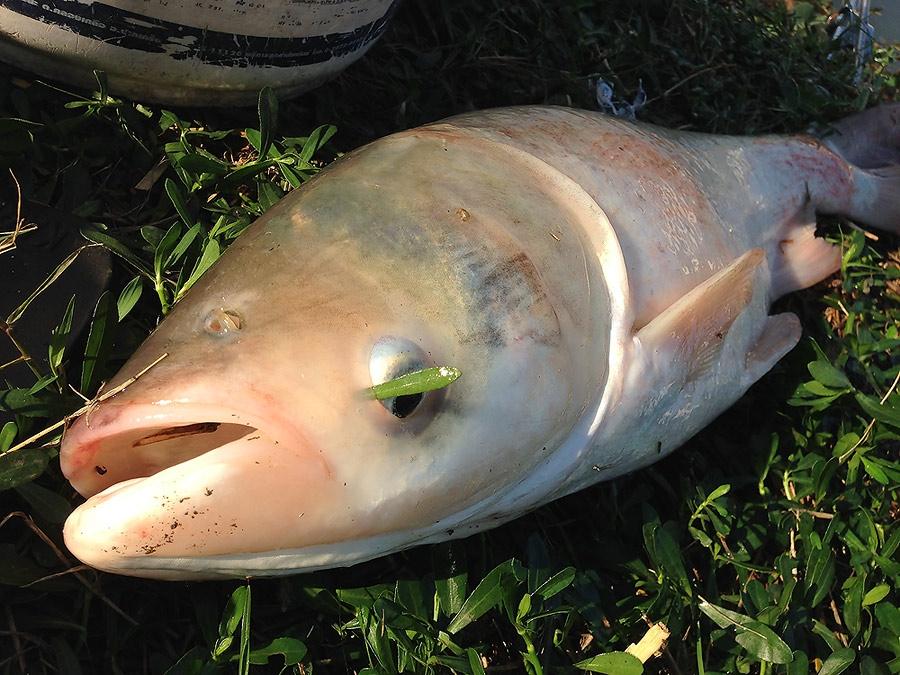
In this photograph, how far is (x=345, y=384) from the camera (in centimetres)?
151

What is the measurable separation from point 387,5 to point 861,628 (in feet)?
7.96

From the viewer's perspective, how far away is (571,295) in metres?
1.93

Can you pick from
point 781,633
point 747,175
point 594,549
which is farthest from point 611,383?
point 747,175

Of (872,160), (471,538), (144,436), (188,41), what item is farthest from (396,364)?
(872,160)

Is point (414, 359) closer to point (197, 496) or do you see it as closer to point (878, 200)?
point (197, 496)

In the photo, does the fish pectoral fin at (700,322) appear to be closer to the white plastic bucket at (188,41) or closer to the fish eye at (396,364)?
the fish eye at (396,364)

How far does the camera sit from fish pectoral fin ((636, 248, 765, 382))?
2.16 metres

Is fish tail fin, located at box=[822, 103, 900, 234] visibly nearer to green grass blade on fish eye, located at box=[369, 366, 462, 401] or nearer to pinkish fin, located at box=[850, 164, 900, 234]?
pinkish fin, located at box=[850, 164, 900, 234]

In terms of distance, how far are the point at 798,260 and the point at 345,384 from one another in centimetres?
244

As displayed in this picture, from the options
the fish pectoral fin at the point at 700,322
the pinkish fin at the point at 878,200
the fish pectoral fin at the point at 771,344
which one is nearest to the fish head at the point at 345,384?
the fish pectoral fin at the point at 700,322

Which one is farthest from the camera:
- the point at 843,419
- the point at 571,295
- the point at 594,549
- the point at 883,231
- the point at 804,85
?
the point at 804,85

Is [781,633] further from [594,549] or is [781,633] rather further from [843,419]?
[843,419]

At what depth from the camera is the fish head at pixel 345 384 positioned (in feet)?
4.72

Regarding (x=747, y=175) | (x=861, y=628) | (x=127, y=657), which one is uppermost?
(x=747, y=175)
